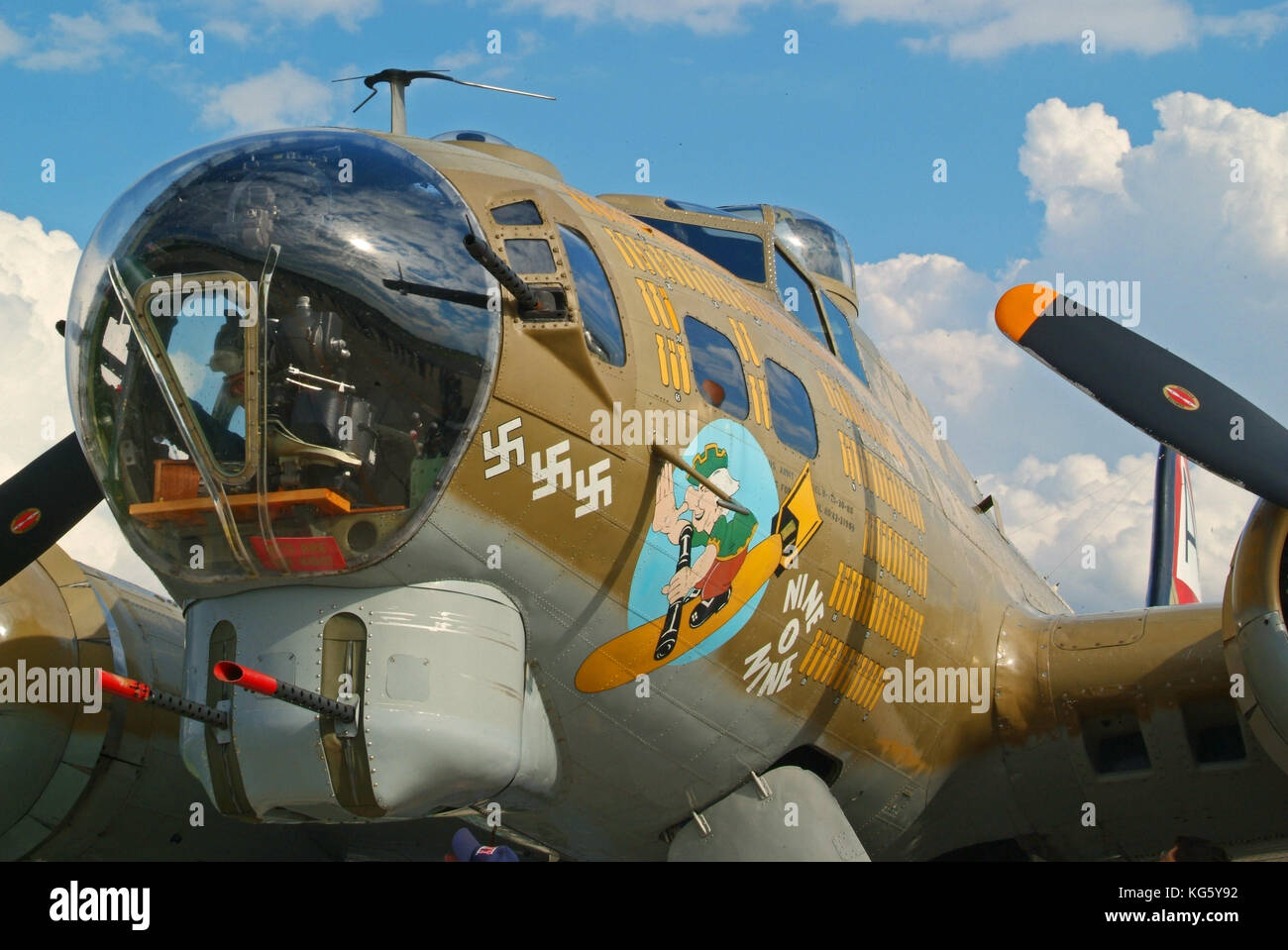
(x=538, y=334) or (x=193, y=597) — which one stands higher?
(x=538, y=334)

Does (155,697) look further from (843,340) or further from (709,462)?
(843,340)

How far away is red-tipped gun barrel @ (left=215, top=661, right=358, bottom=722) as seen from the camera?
18.1 ft

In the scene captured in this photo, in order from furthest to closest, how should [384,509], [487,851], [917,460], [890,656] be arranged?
[917,460], [890,656], [487,851], [384,509]

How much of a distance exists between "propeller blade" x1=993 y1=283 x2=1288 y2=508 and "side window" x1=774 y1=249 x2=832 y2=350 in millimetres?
1462

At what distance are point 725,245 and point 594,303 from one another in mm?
2985

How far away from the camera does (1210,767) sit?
9086mm

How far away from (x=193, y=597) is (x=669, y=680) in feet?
7.08

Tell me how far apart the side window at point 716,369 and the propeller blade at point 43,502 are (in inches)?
140

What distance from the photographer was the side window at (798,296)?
30.8ft

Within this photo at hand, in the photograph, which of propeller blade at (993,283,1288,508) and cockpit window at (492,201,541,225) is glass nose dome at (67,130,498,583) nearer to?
cockpit window at (492,201,541,225)

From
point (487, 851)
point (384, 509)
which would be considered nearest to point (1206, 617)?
point (487, 851)

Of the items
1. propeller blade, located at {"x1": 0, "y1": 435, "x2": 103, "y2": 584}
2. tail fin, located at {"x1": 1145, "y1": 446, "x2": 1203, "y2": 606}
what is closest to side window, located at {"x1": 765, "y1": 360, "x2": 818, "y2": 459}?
propeller blade, located at {"x1": 0, "y1": 435, "x2": 103, "y2": 584}

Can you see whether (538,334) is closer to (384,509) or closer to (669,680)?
(384,509)

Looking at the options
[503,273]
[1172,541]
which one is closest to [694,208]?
[503,273]
